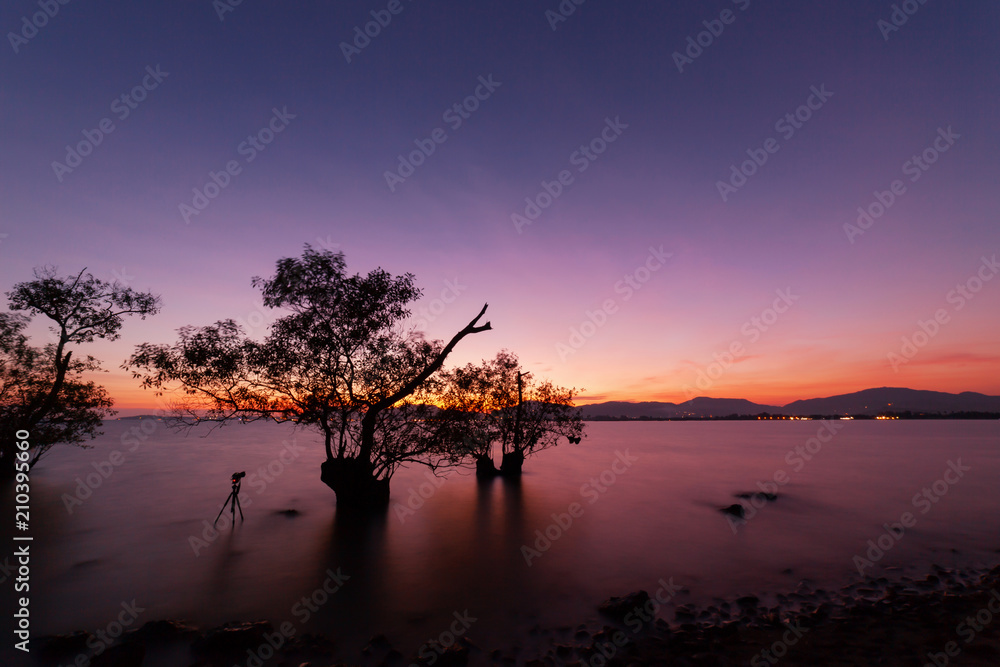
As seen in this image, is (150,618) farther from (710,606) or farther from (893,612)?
(893,612)

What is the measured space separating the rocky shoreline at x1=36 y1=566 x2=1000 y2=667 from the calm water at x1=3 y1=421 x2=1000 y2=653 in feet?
3.38

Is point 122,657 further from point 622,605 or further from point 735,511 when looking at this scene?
point 735,511

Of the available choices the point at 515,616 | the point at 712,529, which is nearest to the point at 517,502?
the point at 712,529

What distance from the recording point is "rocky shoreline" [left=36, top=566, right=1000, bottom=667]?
31.8ft

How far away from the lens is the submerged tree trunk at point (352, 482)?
2331 cm

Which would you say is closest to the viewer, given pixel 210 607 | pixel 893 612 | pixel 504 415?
pixel 893 612

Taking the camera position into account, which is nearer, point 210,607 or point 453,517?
point 210,607

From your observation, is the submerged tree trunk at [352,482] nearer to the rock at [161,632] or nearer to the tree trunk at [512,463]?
the rock at [161,632]

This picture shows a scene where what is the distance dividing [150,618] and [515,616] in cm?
1039

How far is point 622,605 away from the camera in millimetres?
12242

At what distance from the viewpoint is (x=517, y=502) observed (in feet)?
96.9

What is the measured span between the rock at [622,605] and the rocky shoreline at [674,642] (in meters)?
0.03

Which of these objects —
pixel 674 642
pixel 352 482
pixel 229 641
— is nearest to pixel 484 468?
pixel 352 482

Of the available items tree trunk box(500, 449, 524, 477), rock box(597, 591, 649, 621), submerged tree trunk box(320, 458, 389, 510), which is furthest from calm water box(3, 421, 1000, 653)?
tree trunk box(500, 449, 524, 477)
